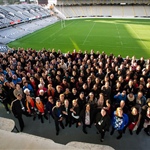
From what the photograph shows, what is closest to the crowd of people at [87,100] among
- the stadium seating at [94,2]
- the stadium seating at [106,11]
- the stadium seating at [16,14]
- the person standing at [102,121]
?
the person standing at [102,121]

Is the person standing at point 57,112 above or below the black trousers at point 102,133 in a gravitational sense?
above

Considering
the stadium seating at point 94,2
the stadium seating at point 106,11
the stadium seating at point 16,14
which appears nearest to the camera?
the stadium seating at point 16,14

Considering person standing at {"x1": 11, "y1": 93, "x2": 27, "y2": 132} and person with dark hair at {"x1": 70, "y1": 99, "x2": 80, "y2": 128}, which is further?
person standing at {"x1": 11, "y1": 93, "x2": 27, "y2": 132}

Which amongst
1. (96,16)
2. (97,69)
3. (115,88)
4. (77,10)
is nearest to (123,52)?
(97,69)

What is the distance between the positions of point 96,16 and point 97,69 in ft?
143

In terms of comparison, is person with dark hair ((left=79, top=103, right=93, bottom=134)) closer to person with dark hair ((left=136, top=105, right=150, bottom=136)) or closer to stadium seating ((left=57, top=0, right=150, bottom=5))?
person with dark hair ((left=136, top=105, right=150, bottom=136))

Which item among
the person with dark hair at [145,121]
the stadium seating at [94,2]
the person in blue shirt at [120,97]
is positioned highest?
the stadium seating at [94,2]

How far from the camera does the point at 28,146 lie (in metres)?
1.92

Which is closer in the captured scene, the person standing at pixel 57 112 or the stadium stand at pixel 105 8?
the person standing at pixel 57 112

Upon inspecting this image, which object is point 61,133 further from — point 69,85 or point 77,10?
point 77,10

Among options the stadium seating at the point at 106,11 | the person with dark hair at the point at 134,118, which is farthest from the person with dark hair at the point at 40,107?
the stadium seating at the point at 106,11

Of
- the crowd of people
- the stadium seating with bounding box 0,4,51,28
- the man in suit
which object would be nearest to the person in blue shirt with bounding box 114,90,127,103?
the crowd of people

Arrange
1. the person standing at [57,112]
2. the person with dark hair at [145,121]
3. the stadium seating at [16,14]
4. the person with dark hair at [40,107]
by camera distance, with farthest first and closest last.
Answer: the stadium seating at [16,14] < the person with dark hair at [40,107] < the person standing at [57,112] < the person with dark hair at [145,121]

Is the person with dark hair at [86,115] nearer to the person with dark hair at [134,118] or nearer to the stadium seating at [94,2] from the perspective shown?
the person with dark hair at [134,118]
